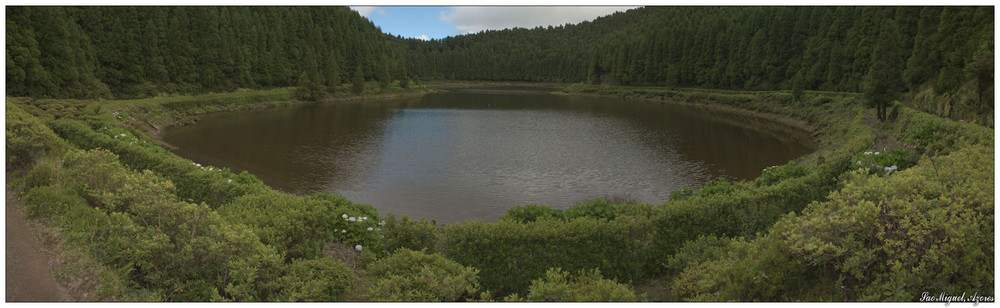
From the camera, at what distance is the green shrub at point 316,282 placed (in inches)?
337

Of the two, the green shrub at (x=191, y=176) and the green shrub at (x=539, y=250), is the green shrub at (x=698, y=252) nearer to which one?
the green shrub at (x=539, y=250)

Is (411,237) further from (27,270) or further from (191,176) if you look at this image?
(191,176)

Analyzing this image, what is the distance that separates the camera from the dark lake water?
24656 millimetres

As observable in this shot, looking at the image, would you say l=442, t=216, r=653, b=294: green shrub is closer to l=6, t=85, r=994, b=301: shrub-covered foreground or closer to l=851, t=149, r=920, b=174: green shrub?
l=6, t=85, r=994, b=301: shrub-covered foreground

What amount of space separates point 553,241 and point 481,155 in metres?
24.1

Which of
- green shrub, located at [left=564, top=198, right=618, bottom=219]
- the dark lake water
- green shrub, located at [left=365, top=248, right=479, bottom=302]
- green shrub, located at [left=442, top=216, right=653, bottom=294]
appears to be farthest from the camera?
the dark lake water

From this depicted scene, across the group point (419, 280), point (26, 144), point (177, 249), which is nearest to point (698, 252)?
point (419, 280)

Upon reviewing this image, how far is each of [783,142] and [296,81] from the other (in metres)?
80.5

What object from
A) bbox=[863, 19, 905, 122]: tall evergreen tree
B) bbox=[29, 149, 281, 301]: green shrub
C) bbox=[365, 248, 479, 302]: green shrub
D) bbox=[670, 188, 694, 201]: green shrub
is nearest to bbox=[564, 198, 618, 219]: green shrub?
bbox=[670, 188, 694, 201]: green shrub

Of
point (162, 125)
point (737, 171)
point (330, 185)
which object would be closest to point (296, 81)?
point (162, 125)

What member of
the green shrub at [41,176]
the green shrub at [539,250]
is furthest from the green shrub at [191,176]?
the green shrub at [539,250]

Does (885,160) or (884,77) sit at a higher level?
(884,77)

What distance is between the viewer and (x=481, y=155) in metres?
34.9

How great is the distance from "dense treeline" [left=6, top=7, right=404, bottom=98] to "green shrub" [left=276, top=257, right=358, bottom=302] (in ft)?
174
